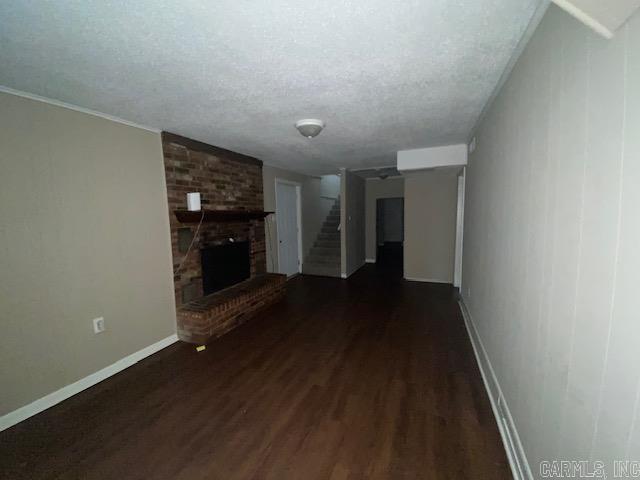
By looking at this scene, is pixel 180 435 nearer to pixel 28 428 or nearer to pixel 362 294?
pixel 28 428

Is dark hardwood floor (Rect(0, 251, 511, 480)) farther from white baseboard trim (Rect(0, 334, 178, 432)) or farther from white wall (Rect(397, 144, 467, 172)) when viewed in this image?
white wall (Rect(397, 144, 467, 172))

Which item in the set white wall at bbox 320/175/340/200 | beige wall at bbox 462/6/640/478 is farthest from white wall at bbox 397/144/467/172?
white wall at bbox 320/175/340/200

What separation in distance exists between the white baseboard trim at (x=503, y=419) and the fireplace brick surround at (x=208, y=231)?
2801 mm

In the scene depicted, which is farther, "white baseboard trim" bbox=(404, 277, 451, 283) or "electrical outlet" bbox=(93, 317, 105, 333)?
"white baseboard trim" bbox=(404, 277, 451, 283)

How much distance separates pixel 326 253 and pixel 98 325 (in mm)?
4809

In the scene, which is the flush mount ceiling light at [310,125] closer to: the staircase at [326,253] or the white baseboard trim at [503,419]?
the white baseboard trim at [503,419]

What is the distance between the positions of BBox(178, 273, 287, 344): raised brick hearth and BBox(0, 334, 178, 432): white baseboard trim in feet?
1.05

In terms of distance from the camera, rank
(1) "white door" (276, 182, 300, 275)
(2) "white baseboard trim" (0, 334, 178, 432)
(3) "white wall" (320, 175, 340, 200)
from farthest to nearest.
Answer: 1. (3) "white wall" (320, 175, 340, 200)
2. (1) "white door" (276, 182, 300, 275)
3. (2) "white baseboard trim" (0, 334, 178, 432)

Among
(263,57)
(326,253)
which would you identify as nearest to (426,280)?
(326,253)

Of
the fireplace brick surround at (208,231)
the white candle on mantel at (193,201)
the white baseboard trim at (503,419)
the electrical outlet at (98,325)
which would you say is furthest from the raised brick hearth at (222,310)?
the white baseboard trim at (503,419)

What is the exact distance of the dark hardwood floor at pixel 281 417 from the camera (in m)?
1.56

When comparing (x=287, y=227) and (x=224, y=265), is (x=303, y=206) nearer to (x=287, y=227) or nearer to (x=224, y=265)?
(x=287, y=227)

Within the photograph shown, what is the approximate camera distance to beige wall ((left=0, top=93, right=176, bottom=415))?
190 cm

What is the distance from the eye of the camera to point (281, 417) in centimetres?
193
